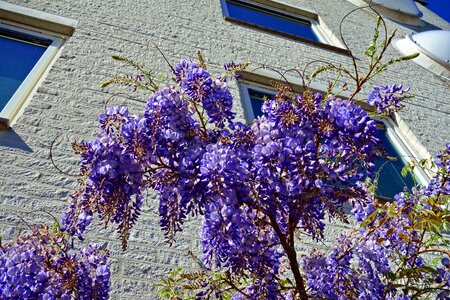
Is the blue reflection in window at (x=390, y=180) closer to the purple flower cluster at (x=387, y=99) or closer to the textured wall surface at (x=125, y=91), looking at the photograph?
the textured wall surface at (x=125, y=91)

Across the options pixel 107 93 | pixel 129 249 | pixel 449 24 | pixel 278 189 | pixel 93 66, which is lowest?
pixel 278 189

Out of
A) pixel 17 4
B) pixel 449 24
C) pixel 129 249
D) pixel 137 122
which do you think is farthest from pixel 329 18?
pixel 137 122

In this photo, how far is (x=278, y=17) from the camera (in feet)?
23.0

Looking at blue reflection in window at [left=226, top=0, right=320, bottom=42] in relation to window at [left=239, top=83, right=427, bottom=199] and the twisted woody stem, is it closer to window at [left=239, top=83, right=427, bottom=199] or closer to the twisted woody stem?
window at [left=239, top=83, right=427, bottom=199]

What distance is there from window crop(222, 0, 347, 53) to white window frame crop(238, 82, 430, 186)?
1.75 m

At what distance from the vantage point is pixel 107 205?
5.82 feet

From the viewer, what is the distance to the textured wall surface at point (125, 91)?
2816 mm

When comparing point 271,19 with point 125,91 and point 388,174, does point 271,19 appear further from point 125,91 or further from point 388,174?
point 125,91

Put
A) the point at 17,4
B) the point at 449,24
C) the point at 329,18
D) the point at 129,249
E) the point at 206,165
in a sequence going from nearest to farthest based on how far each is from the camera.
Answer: the point at 206,165 → the point at 129,249 → the point at 17,4 → the point at 329,18 → the point at 449,24

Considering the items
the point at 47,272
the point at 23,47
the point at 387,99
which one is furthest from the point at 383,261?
the point at 23,47

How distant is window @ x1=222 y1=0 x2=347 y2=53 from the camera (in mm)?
6633

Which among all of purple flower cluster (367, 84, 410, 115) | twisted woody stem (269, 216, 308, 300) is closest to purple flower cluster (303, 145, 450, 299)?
twisted woody stem (269, 216, 308, 300)

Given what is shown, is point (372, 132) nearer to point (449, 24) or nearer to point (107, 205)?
point (107, 205)

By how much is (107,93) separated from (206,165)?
2505 mm
